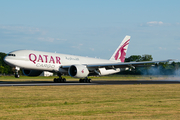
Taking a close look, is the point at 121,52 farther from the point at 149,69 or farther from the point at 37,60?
the point at 149,69

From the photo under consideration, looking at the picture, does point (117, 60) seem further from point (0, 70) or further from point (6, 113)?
point (0, 70)

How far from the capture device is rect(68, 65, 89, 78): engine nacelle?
128 feet

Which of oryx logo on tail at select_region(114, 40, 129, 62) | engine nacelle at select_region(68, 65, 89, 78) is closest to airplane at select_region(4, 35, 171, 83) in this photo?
engine nacelle at select_region(68, 65, 89, 78)

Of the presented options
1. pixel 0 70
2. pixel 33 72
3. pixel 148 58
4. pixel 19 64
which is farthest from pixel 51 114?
pixel 148 58

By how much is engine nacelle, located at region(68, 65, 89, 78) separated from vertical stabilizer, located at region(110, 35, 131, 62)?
15686 millimetres

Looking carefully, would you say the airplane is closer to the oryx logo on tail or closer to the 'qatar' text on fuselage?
the 'qatar' text on fuselage

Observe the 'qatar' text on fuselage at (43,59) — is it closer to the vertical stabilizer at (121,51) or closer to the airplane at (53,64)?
the airplane at (53,64)

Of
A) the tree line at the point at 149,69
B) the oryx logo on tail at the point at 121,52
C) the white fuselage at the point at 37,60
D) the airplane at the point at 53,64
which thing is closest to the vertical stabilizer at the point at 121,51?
the oryx logo on tail at the point at 121,52

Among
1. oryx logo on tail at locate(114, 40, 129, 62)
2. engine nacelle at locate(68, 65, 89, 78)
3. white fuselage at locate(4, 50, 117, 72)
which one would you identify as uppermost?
oryx logo on tail at locate(114, 40, 129, 62)

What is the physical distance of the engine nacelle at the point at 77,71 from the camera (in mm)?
38944

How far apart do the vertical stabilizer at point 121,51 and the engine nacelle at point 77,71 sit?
15.7 metres

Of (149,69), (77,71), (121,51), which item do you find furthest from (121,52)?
(149,69)

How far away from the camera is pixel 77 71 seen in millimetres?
38750

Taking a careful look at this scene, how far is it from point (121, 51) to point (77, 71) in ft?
63.2
